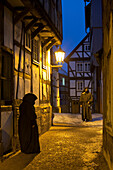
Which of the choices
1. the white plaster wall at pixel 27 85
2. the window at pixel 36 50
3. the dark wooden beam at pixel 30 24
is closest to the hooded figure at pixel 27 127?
the white plaster wall at pixel 27 85

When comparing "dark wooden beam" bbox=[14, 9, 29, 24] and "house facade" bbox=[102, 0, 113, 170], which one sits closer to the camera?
"house facade" bbox=[102, 0, 113, 170]

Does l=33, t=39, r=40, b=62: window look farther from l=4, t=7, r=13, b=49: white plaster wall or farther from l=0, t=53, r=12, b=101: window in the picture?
l=0, t=53, r=12, b=101: window

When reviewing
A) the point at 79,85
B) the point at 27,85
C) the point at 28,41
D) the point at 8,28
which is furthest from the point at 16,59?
the point at 79,85

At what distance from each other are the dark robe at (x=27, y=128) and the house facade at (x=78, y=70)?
25324 millimetres

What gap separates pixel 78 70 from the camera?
3241 centimetres

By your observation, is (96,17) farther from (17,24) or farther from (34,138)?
(34,138)

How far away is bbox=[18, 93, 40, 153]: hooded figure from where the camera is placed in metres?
6.74

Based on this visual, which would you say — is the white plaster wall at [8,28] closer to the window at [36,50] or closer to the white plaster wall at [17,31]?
the white plaster wall at [17,31]

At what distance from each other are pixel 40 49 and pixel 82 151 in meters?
5.45

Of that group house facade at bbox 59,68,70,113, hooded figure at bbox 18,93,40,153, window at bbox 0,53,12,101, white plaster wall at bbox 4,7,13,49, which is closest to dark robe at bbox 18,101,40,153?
hooded figure at bbox 18,93,40,153

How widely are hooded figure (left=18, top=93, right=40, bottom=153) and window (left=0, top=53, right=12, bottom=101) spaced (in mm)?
527

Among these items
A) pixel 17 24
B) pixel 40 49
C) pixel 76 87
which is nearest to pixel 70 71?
pixel 76 87

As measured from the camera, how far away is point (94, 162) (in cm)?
565

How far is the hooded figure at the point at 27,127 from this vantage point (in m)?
6.74
